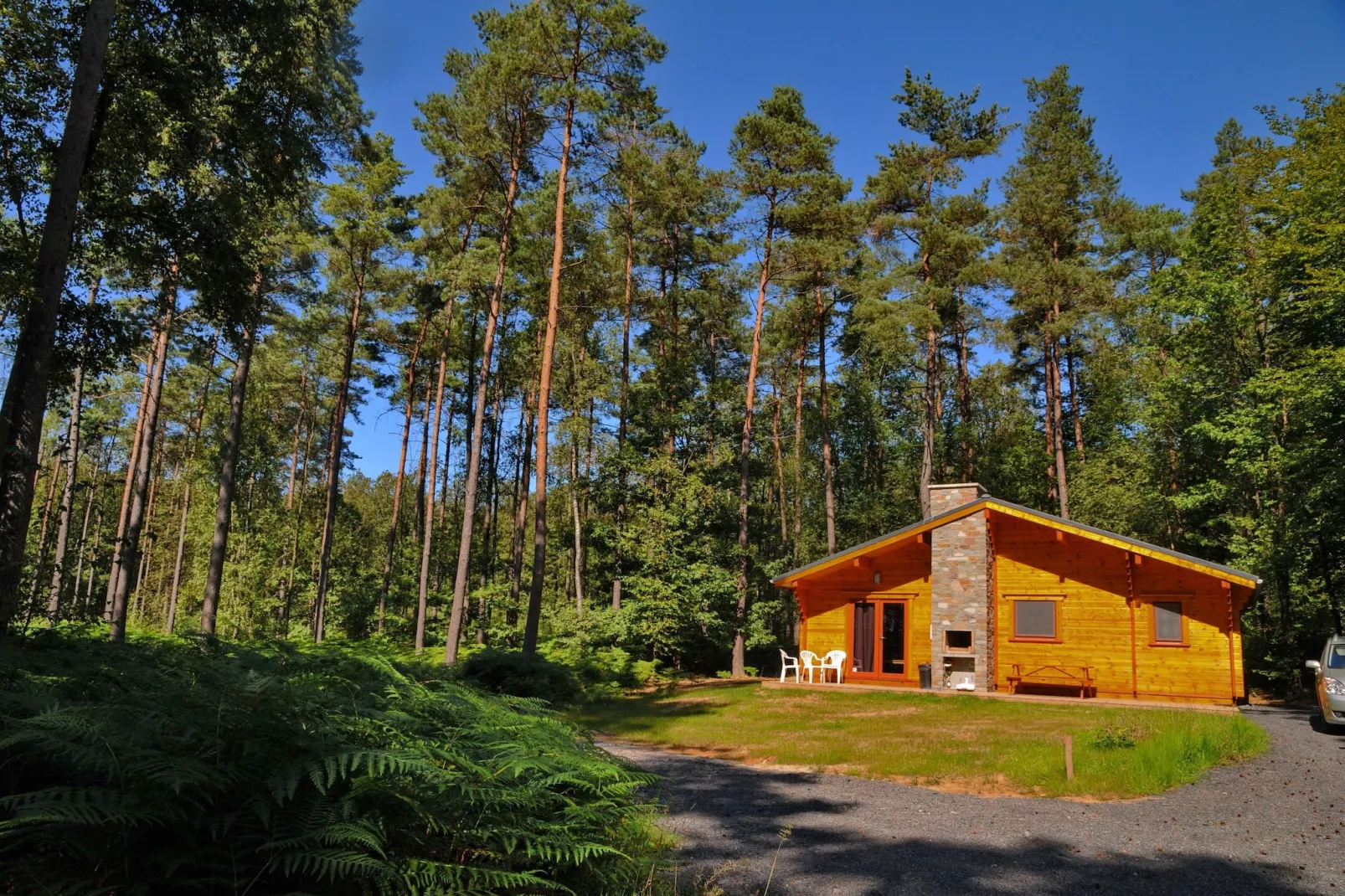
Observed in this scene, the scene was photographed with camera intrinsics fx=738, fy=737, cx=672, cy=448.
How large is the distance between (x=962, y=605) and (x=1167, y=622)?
4440mm

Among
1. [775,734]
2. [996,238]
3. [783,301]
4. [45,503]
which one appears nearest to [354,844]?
[775,734]

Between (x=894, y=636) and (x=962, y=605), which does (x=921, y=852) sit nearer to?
(x=962, y=605)

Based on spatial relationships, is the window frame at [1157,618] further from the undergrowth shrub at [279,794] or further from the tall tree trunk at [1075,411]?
the undergrowth shrub at [279,794]

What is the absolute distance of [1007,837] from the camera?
238 inches

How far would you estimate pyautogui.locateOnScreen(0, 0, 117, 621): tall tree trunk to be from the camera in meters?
6.97

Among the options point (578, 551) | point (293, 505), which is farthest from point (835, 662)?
point (293, 505)

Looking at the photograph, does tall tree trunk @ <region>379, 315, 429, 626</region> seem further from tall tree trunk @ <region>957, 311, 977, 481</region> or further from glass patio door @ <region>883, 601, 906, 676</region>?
tall tree trunk @ <region>957, 311, 977, 481</region>

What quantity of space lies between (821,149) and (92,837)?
883 inches

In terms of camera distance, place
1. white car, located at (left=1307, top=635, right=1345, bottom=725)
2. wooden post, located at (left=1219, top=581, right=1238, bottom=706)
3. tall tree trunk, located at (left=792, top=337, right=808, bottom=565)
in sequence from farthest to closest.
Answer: tall tree trunk, located at (left=792, top=337, right=808, bottom=565) < wooden post, located at (left=1219, top=581, right=1238, bottom=706) < white car, located at (left=1307, top=635, right=1345, bottom=725)

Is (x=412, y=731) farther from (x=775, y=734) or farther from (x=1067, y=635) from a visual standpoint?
(x=1067, y=635)

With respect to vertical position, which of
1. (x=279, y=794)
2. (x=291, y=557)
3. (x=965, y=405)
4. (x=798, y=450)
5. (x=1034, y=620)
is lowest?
(x=279, y=794)

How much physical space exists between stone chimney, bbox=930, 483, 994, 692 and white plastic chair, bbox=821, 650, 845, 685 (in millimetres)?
2446

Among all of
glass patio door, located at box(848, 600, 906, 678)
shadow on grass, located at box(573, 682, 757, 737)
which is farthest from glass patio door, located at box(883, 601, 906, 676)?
shadow on grass, located at box(573, 682, 757, 737)

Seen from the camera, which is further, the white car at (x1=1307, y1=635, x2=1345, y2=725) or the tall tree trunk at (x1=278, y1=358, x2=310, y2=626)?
the tall tree trunk at (x1=278, y1=358, x2=310, y2=626)
